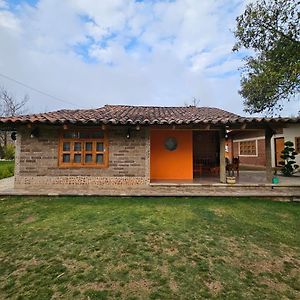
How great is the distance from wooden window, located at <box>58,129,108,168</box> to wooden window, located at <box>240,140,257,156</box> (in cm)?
1467

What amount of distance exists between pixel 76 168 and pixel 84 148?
2.84ft

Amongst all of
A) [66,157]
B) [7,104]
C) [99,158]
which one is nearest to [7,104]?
[7,104]

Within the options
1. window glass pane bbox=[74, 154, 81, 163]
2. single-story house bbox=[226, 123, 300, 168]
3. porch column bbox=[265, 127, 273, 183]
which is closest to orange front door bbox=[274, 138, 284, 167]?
single-story house bbox=[226, 123, 300, 168]

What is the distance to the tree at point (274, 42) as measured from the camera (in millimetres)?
10586

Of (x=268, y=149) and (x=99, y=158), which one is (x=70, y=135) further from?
(x=268, y=149)

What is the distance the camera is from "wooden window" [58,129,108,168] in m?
8.93

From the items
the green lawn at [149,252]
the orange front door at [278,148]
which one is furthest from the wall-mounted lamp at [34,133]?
the orange front door at [278,148]

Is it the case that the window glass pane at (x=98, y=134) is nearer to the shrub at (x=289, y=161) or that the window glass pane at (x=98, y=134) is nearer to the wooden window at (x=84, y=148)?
the wooden window at (x=84, y=148)

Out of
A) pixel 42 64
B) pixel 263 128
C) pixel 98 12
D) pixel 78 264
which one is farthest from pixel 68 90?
pixel 78 264

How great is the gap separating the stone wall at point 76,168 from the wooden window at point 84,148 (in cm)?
21

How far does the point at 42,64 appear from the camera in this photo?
77.5 feet

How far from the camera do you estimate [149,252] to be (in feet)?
12.6

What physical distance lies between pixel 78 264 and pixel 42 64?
2523 centimetres

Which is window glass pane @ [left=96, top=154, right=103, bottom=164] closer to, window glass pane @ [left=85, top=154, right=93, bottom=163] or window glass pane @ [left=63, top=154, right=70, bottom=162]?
window glass pane @ [left=85, top=154, right=93, bottom=163]
